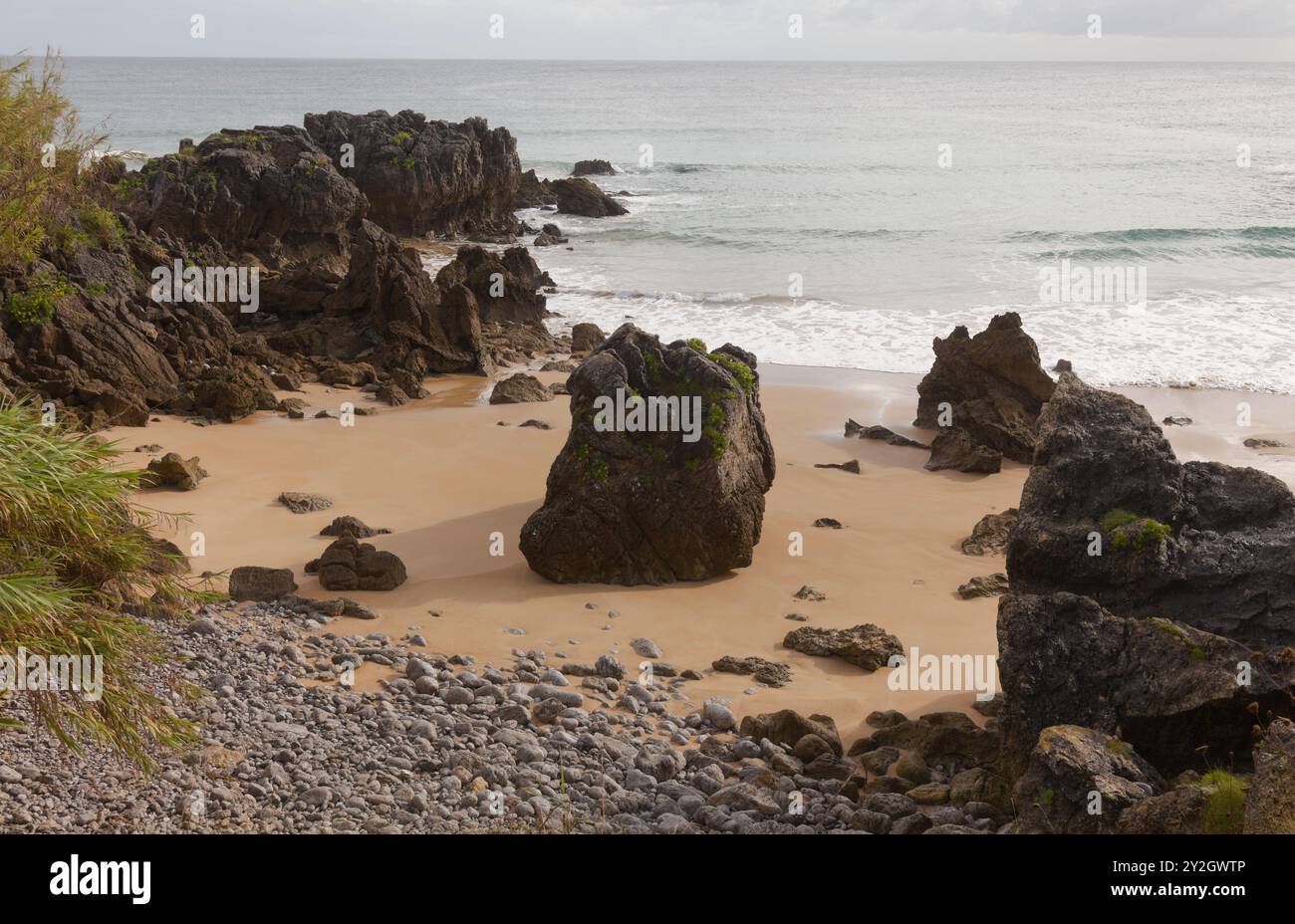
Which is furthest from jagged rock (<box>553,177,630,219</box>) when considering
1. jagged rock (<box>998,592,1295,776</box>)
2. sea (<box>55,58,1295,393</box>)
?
jagged rock (<box>998,592,1295,776</box>)

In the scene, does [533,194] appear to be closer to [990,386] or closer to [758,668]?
[990,386]

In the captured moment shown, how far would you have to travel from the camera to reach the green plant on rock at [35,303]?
55.3ft

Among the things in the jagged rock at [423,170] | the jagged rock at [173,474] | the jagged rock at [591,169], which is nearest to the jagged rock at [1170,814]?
the jagged rock at [173,474]

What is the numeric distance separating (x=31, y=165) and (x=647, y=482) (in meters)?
11.1

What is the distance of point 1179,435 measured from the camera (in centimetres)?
1867

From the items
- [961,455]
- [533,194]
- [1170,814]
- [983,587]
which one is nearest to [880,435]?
[961,455]

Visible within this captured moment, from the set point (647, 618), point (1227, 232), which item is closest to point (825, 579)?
point (647, 618)

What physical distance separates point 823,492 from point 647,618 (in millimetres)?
4947

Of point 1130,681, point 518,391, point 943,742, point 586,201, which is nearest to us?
point 1130,681

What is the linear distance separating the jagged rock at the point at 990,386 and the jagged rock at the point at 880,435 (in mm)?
659

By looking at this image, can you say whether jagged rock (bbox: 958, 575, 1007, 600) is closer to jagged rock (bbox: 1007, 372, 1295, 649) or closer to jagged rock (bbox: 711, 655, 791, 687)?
jagged rock (bbox: 711, 655, 791, 687)

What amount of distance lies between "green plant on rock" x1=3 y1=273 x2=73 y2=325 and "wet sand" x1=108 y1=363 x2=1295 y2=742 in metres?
2.09

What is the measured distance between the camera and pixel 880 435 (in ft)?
60.3

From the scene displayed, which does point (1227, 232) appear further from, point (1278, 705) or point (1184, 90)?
point (1184, 90)
